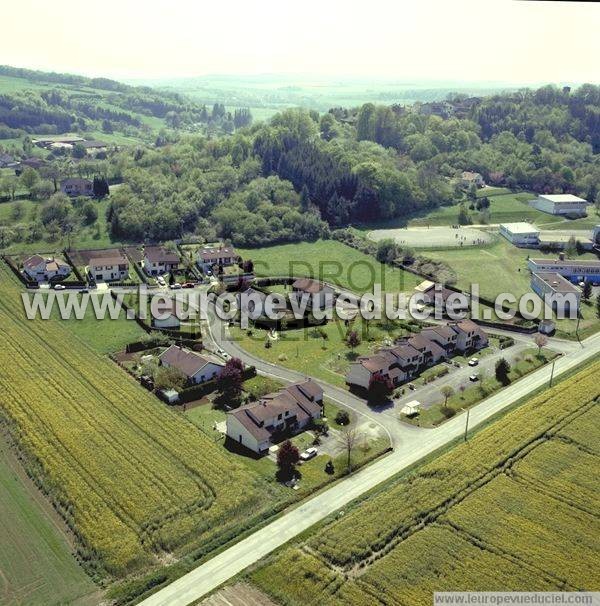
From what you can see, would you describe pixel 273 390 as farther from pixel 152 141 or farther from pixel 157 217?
pixel 152 141

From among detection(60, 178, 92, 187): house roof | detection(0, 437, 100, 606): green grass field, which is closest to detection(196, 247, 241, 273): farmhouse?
detection(60, 178, 92, 187): house roof

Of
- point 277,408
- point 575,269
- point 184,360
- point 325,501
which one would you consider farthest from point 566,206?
point 325,501

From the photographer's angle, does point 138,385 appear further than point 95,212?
No

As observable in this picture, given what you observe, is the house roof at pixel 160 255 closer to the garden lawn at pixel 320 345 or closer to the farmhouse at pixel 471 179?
the garden lawn at pixel 320 345

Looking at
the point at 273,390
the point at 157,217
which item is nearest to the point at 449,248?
the point at 157,217

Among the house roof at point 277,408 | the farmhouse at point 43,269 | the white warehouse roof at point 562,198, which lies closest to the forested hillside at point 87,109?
the farmhouse at point 43,269

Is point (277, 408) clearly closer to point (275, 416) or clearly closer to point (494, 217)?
point (275, 416)
